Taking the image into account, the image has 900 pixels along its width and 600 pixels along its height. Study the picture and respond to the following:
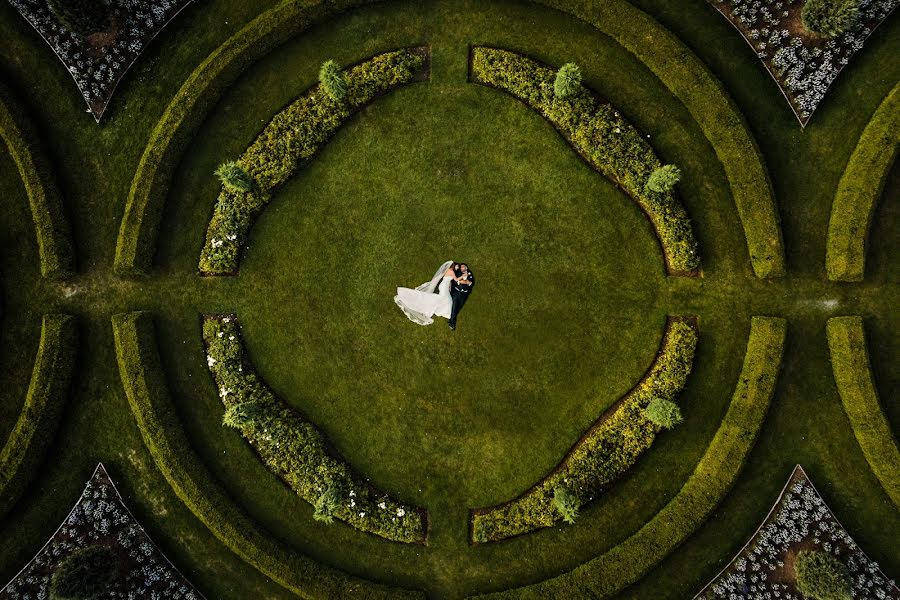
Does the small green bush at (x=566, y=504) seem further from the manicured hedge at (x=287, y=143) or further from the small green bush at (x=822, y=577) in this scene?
the manicured hedge at (x=287, y=143)

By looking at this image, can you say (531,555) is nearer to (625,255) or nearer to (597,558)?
(597,558)

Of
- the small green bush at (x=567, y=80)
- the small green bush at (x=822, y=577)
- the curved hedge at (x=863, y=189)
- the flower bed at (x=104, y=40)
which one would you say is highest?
the flower bed at (x=104, y=40)

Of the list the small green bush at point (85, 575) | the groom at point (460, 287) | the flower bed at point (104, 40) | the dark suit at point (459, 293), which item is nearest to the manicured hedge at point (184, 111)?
the flower bed at point (104, 40)

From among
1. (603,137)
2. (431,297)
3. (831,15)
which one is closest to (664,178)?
(603,137)

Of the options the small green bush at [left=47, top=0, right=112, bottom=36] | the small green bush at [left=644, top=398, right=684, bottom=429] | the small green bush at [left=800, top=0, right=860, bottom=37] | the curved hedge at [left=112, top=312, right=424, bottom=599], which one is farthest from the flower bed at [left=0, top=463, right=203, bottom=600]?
the small green bush at [left=800, top=0, right=860, bottom=37]

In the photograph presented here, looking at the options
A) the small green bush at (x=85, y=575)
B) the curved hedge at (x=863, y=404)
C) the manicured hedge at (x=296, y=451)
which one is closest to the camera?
the curved hedge at (x=863, y=404)

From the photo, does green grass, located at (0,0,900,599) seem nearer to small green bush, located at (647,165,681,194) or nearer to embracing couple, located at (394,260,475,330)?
embracing couple, located at (394,260,475,330)

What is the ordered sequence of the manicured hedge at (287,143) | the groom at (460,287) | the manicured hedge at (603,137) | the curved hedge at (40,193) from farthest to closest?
the curved hedge at (40,193) < the manicured hedge at (287,143) < the manicured hedge at (603,137) < the groom at (460,287)

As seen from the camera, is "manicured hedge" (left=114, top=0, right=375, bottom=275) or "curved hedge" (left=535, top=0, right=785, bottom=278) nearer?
"curved hedge" (left=535, top=0, right=785, bottom=278)
